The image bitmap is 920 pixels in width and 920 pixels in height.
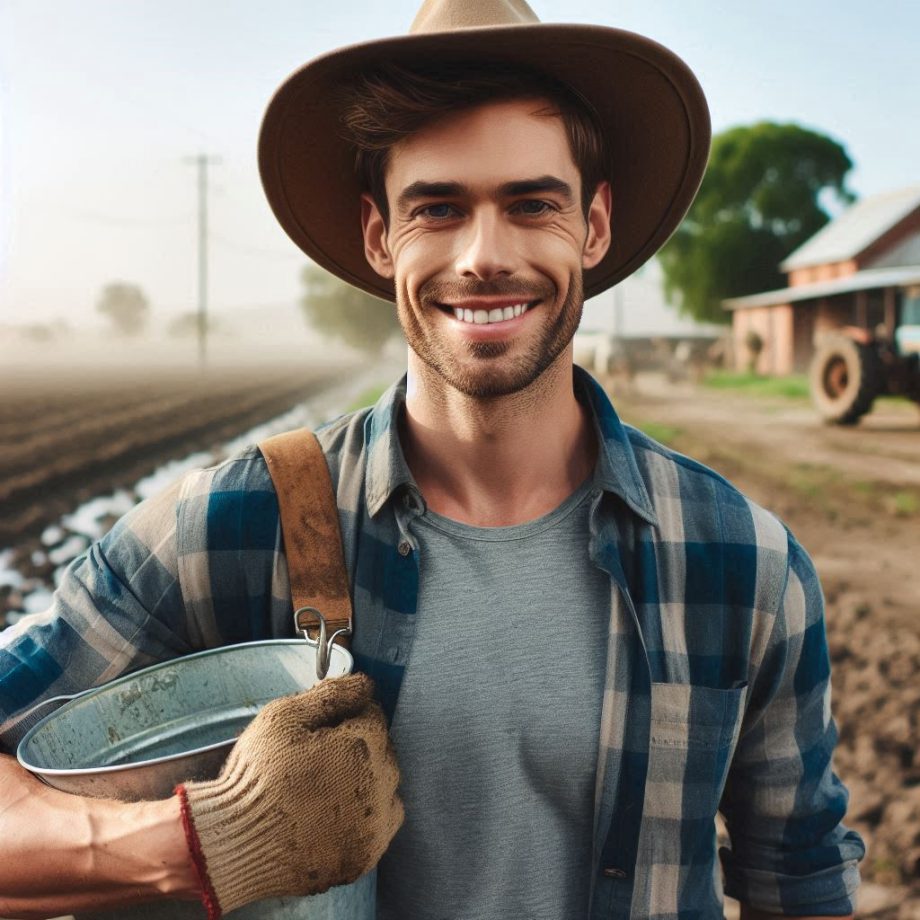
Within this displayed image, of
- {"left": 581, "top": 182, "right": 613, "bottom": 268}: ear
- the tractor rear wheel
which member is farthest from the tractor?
{"left": 581, "top": 182, "right": 613, "bottom": 268}: ear

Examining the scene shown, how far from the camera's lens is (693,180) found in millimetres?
2096

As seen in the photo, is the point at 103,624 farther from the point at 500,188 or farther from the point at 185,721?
the point at 500,188

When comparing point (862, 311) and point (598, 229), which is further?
point (862, 311)

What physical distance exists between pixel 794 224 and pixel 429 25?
106 feet

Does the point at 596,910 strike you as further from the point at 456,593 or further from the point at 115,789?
the point at 115,789

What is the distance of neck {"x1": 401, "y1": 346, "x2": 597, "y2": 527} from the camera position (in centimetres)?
188

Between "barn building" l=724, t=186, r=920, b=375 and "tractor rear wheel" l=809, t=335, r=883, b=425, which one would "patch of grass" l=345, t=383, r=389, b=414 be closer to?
"tractor rear wheel" l=809, t=335, r=883, b=425

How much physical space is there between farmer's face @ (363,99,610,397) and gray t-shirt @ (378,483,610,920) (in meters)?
0.45

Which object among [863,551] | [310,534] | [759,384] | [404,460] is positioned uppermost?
[404,460]

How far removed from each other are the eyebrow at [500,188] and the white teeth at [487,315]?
0.71 feet

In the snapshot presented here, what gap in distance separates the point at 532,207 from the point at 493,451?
50 cm

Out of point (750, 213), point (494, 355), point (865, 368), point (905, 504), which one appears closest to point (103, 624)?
point (494, 355)

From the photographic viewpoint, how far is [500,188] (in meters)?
1.75

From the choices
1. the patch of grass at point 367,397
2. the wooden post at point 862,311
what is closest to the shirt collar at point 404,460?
the wooden post at point 862,311
